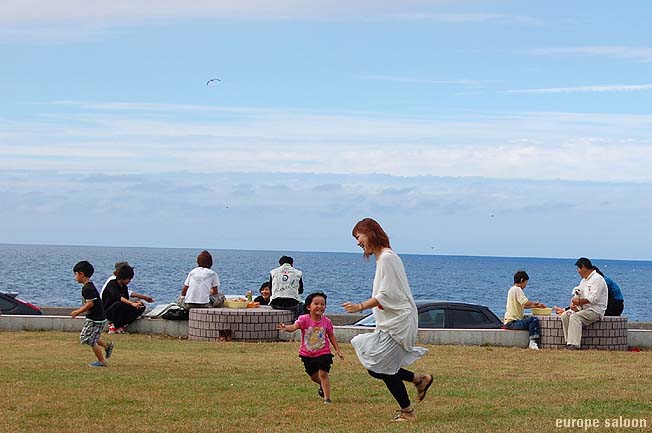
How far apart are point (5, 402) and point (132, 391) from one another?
5.03 feet

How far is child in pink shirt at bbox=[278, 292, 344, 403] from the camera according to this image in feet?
38.7

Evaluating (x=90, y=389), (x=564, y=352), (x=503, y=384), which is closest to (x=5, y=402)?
(x=90, y=389)

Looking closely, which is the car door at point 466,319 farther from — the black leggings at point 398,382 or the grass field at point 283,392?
the black leggings at point 398,382

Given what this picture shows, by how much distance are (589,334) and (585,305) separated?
0.58 metres

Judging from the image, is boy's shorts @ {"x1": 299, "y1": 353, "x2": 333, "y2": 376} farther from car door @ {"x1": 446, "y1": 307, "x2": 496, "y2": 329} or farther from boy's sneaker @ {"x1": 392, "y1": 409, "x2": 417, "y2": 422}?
car door @ {"x1": 446, "y1": 307, "x2": 496, "y2": 329}

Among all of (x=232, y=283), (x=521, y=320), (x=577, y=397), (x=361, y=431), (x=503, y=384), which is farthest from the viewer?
(x=232, y=283)

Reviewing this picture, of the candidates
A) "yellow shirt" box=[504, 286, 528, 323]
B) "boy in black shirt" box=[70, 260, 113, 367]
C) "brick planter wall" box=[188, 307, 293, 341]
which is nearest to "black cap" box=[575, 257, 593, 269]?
"yellow shirt" box=[504, 286, 528, 323]

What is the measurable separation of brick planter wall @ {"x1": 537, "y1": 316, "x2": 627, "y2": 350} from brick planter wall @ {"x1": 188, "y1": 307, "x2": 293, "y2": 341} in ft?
15.8

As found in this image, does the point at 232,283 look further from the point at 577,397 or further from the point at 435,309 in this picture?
the point at 577,397

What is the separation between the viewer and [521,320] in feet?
66.2

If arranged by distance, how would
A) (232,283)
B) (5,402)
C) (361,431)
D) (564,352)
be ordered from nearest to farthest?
(361,431)
(5,402)
(564,352)
(232,283)

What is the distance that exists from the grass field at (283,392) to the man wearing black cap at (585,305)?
1.07 metres

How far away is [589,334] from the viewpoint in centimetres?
1956

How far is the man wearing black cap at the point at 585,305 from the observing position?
755 inches
